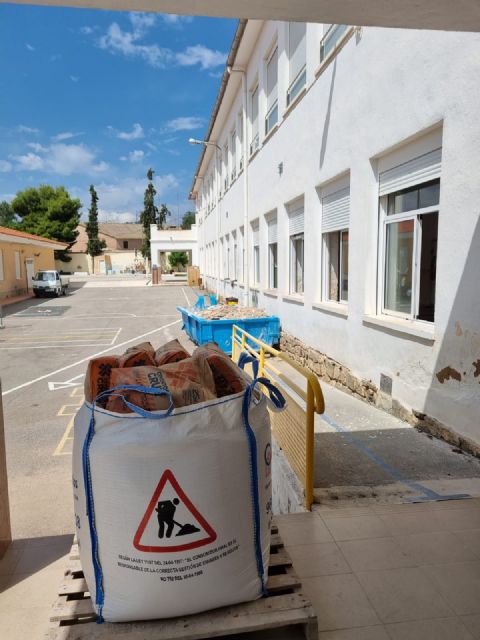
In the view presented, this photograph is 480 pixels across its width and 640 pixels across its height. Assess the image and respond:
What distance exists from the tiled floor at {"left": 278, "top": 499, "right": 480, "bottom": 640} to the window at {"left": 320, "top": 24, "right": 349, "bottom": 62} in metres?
6.82

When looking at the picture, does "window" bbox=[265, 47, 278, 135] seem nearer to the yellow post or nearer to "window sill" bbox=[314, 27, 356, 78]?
"window sill" bbox=[314, 27, 356, 78]

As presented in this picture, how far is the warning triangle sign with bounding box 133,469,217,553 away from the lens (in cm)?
189

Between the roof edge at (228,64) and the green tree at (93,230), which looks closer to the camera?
the roof edge at (228,64)

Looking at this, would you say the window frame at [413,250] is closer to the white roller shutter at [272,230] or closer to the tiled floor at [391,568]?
the tiled floor at [391,568]

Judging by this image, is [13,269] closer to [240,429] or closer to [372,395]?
[372,395]

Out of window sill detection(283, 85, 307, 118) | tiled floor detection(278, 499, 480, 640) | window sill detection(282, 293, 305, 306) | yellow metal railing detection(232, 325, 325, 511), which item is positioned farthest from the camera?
window sill detection(282, 293, 305, 306)

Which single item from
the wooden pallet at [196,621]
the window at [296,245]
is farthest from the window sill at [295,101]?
the wooden pallet at [196,621]

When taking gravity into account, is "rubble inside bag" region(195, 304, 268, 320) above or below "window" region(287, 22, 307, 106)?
below

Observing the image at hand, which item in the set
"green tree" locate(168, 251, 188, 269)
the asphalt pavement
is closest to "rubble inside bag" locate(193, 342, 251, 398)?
the asphalt pavement

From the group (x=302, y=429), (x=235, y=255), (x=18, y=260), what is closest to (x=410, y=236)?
(x=302, y=429)

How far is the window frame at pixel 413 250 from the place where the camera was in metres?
5.38

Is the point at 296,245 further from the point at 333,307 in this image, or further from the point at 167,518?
the point at 167,518

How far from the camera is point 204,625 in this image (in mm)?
1927

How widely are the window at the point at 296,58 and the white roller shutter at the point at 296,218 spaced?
235 cm
